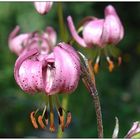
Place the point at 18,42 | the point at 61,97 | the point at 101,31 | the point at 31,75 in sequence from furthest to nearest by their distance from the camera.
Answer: the point at 61,97 → the point at 18,42 → the point at 101,31 → the point at 31,75

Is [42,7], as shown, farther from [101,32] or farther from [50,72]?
[50,72]

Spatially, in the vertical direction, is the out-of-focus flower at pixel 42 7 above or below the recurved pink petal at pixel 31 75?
above

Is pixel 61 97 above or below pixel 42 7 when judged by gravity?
below

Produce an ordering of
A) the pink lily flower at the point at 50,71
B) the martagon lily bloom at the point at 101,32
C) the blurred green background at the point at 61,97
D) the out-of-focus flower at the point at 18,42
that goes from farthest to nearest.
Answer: the blurred green background at the point at 61,97 < the out-of-focus flower at the point at 18,42 < the martagon lily bloom at the point at 101,32 < the pink lily flower at the point at 50,71

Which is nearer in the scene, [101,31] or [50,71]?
[50,71]

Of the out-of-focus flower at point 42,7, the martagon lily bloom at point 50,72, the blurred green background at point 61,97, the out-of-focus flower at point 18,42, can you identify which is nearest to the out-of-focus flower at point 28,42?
the out-of-focus flower at point 18,42

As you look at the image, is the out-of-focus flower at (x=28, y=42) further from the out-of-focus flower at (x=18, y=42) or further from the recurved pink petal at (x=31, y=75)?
the recurved pink petal at (x=31, y=75)

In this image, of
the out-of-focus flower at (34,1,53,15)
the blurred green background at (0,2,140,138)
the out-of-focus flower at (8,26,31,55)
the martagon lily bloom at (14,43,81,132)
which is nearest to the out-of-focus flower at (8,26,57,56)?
the out-of-focus flower at (8,26,31,55)

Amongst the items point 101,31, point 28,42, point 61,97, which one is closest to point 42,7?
point 101,31
